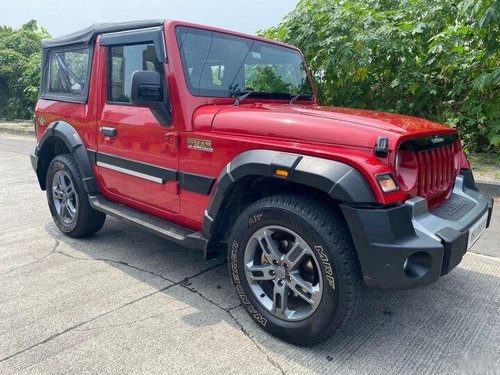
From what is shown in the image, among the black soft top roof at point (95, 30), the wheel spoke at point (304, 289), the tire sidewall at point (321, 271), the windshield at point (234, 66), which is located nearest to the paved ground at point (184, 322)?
the tire sidewall at point (321, 271)

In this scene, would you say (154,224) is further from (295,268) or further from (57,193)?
(57,193)

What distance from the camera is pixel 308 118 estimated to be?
2.55 meters

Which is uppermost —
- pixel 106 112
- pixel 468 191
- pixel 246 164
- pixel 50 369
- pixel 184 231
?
pixel 106 112

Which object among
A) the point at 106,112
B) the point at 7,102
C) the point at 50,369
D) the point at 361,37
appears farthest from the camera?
the point at 7,102

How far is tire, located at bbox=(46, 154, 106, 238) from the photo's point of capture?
4016mm

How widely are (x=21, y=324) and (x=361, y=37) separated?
239 inches

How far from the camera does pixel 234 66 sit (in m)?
3.32

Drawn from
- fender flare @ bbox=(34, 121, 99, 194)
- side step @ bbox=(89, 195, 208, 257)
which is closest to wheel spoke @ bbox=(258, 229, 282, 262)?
side step @ bbox=(89, 195, 208, 257)

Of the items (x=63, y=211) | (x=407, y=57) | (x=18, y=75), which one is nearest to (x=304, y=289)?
(x=63, y=211)

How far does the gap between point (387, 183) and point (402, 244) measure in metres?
0.32

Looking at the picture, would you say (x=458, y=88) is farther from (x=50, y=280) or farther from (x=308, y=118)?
(x=50, y=280)

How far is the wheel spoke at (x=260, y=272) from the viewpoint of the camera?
2.60 metres

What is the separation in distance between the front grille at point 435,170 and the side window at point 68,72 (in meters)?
2.96

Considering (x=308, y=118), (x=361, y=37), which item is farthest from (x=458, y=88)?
(x=308, y=118)
